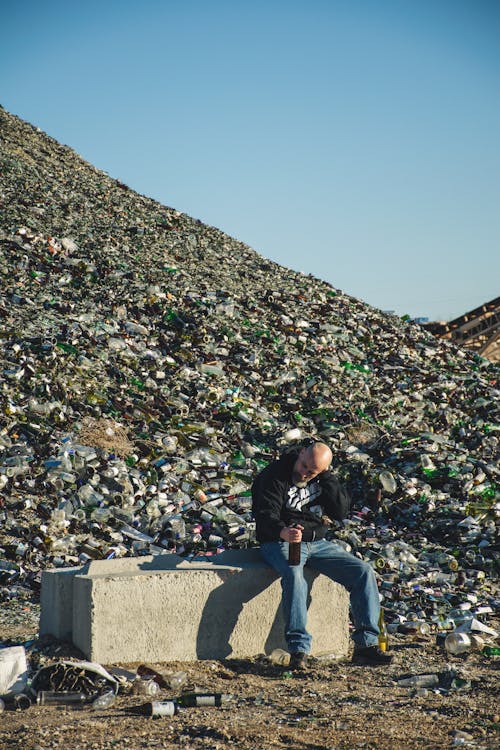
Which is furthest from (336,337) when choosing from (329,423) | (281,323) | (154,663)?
(154,663)

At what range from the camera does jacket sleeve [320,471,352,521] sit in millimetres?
4934

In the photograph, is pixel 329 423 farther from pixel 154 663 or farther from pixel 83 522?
pixel 154 663

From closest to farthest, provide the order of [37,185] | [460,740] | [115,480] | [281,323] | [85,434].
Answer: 1. [460,740]
2. [115,480]
3. [85,434]
4. [281,323]
5. [37,185]

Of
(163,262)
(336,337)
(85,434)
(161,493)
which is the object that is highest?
(163,262)

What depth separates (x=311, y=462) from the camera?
4.78 meters

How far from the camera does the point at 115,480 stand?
7871 mm

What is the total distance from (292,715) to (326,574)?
4.11 ft

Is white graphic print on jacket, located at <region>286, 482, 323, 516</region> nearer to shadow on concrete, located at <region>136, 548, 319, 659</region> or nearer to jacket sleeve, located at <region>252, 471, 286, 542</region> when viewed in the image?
jacket sleeve, located at <region>252, 471, 286, 542</region>

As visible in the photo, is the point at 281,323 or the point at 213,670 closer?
the point at 213,670

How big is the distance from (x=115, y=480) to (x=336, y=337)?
19.5ft

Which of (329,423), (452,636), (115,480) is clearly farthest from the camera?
(329,423)

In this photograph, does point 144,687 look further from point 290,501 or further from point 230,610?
point 290,501

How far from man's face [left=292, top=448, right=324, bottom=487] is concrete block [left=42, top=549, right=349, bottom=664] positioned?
1.96 ft

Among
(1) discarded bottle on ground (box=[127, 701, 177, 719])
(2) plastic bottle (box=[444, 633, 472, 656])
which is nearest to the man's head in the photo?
(2) plastic bottle (box=[444, 633, 472, 656])
